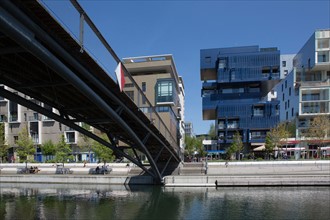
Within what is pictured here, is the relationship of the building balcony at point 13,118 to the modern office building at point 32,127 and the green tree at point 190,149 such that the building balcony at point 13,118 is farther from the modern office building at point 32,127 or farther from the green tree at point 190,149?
the green tree at point 190,149

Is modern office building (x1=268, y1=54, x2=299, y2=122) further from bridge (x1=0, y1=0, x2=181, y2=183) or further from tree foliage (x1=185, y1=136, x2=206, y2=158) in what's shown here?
bridge (x1=0, y1=0, x2=181, y2=183)

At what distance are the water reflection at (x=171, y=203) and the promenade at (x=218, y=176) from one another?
1577 millimetres

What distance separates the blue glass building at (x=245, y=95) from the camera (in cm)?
6481

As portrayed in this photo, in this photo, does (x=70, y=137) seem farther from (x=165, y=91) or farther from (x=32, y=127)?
(x=165, y=91)

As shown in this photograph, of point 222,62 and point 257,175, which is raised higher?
point 222,62

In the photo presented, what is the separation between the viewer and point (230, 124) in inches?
2603

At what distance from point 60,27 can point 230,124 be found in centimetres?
5968

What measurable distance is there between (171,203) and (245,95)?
1949 inches

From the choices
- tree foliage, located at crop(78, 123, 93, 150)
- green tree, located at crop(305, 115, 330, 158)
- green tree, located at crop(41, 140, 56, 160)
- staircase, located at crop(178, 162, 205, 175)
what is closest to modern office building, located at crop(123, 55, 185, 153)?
tree foliage, located at crop(78, 123, 93, 150)

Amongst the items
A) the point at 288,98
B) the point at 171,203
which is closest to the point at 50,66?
the point at 171,203

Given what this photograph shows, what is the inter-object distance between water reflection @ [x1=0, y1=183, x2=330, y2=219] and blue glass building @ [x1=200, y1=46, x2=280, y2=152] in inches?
1557

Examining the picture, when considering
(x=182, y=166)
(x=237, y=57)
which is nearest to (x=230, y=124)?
(x=237, y=57)

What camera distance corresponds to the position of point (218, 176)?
29.1 m

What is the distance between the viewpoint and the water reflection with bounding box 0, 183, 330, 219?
17812 millimetres
